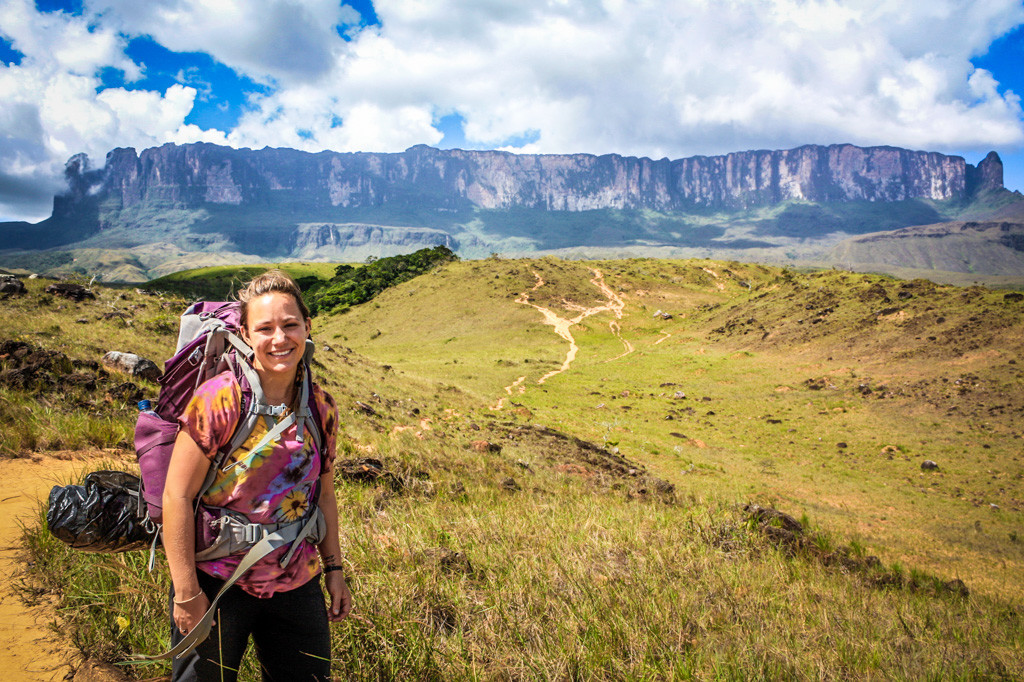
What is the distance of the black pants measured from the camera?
2.00m

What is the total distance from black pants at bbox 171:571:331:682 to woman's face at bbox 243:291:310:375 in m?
Result: 0.95

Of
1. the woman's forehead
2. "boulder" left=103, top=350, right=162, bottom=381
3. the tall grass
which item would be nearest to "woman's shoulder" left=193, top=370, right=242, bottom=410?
the woman's forehead

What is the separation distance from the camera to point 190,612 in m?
1.89

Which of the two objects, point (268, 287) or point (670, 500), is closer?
point (268, 287)

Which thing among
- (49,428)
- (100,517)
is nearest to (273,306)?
(100,517)

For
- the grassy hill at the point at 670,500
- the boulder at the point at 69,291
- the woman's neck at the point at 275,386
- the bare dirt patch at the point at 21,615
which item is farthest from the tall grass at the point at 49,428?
the boulder at the point at 69,291

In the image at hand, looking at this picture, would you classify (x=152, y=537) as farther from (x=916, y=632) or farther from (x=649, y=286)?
(x=649, y=286)

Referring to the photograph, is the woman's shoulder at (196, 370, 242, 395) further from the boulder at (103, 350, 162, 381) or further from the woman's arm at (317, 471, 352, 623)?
the boulder at (103, 350, 162, 381)

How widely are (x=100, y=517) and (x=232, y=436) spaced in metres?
0.80

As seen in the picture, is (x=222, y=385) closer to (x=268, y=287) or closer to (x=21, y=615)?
(x=268, y=287)

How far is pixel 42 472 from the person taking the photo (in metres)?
4.64

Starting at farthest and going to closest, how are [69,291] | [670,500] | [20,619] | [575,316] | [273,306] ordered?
1. [575,316]
2. [69,291]
3. [670,500]
4. [20,619]
5. [273,306]

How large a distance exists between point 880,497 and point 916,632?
38.2ft

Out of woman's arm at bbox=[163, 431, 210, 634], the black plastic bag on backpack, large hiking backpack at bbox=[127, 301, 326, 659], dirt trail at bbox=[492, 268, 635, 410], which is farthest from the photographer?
dirt trail at bbox=[492, 268, 635, 410]
